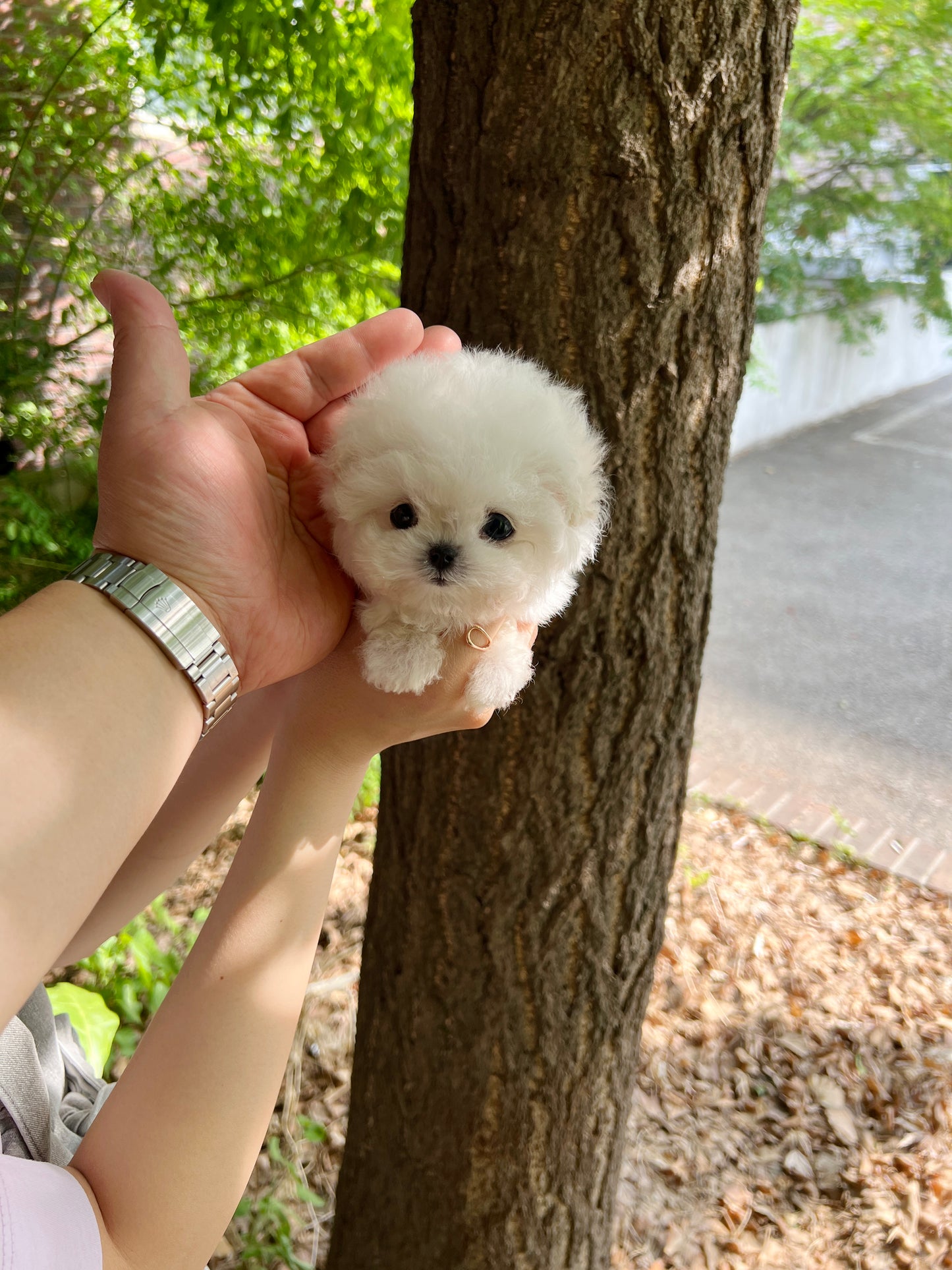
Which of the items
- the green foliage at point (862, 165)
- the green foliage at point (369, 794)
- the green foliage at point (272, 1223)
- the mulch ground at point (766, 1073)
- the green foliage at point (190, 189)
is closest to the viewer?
the green foliage at point (272, 1223)

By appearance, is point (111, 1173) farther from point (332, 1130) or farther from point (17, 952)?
point (332, 1130)

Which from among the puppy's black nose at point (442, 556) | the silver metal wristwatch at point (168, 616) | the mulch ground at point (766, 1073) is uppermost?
the puppy's black nose at point (442, 556)

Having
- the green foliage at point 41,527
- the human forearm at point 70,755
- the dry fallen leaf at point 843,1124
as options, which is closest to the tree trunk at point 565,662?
the human forearm at point 70,755

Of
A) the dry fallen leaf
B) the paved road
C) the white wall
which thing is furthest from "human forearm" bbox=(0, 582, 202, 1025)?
the white wall

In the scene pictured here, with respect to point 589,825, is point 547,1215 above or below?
Result: below

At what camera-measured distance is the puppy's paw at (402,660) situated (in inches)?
38.4

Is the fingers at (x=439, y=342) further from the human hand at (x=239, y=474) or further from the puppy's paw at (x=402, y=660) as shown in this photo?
the puppy's paw at (x=402, y=660)

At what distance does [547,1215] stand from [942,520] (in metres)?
6.91

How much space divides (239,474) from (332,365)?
209 mm

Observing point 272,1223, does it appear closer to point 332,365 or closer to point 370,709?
point 370,709

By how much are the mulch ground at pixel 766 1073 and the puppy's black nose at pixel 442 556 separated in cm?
187

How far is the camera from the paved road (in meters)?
4.07

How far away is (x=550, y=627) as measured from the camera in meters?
1.36

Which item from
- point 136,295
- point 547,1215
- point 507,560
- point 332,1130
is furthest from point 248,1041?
point 332,1130
